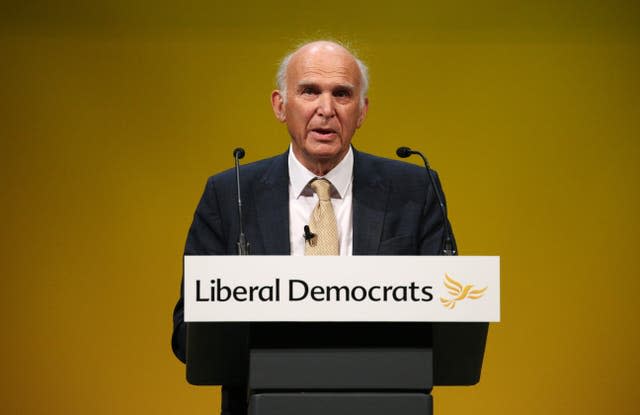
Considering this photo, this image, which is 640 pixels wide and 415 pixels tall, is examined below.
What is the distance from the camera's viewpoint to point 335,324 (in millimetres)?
1874

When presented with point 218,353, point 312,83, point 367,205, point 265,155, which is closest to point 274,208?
point 367,205

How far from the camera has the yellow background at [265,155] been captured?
373 centimetres

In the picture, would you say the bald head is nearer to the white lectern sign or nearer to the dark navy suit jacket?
the dark navy suit jacket

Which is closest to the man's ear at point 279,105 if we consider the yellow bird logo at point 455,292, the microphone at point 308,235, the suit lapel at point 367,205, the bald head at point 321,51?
the bald head at point 321,51

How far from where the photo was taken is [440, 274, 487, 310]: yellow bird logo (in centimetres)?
180

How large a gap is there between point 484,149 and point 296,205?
1446 mm

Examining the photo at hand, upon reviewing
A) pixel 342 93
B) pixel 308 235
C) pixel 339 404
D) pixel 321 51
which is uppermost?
pixel 321 51

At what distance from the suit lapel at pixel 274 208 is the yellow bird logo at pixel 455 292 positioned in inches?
27.9

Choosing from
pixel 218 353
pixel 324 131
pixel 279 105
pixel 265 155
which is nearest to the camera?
pixel 218 353

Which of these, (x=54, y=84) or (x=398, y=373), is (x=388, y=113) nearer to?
(x=54, y=84)

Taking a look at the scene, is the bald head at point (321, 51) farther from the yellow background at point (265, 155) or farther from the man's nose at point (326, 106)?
the yellow background at point (265, 155)

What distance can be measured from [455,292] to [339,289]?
8.6 inches

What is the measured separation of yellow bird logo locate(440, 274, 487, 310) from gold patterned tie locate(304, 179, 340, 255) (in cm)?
63

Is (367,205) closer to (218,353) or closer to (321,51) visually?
(321,51)
